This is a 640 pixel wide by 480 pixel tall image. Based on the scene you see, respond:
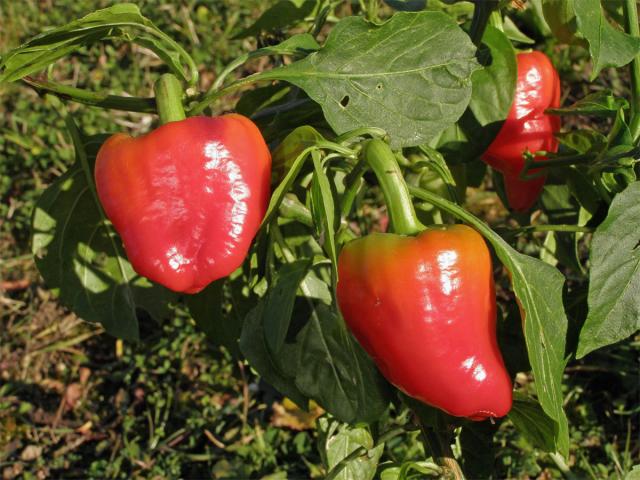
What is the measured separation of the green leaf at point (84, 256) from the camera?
1342 millimetres

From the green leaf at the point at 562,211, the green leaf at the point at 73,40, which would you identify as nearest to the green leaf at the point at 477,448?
the green leaf at the point at 562,211

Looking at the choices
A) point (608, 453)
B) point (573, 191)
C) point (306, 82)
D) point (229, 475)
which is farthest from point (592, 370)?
point (306, 82)

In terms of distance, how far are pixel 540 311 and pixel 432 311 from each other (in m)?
0.14

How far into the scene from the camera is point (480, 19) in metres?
1.27

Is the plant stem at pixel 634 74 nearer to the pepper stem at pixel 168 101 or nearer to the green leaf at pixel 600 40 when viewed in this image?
the green leaf at pixel 600 40

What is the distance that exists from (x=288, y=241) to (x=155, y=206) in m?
0.41

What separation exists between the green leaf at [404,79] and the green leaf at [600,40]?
164 millimetres

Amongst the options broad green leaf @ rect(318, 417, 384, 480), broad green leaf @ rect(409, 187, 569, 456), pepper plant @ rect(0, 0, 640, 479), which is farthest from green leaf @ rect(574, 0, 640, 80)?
broad green leaf @ rect(318, 417, 384, 480)

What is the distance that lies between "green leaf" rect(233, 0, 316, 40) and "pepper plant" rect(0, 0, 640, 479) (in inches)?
5.8

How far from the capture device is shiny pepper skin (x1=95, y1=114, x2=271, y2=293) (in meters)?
1.03

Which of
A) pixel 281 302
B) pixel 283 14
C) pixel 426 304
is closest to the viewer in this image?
pixel 426 304

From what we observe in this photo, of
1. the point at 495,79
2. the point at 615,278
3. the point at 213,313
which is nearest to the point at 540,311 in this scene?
the point at 615,278

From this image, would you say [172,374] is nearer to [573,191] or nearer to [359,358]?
[359,358]

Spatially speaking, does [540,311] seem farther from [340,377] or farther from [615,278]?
[340,377]
